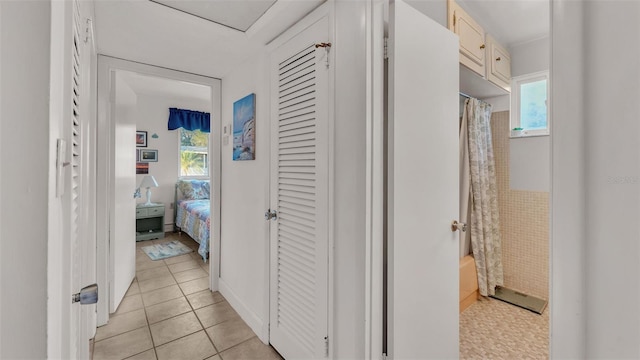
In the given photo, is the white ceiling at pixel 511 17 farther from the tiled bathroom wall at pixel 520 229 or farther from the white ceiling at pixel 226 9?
the white ceiling at pixel 226 9

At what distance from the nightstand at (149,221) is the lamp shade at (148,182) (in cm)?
34

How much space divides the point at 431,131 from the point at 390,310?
36.4 inches

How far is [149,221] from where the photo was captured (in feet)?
15.6

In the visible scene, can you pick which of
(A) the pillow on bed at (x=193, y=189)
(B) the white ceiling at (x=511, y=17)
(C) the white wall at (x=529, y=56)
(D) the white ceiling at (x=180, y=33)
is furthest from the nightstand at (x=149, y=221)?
(C) the white wall at (x=529, y=56)

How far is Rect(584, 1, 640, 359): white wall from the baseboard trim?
1993 millimetres

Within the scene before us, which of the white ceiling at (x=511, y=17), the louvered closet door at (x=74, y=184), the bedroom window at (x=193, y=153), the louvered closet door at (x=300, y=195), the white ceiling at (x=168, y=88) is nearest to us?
the louvered closet door at (x=74, y=184)

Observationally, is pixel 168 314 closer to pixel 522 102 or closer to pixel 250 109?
pixel 250 109

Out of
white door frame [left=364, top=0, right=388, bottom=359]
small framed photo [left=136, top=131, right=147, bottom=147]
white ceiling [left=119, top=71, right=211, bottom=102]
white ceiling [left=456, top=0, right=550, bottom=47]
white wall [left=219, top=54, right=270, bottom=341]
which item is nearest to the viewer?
white door frame [left=364, top=0, right=388, bottom=359]

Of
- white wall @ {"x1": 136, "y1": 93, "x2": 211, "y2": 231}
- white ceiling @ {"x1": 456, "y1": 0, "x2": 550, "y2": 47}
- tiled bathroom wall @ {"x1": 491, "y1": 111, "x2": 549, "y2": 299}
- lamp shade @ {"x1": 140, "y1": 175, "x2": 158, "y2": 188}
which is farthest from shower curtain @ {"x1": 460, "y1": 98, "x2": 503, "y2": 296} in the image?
lamp shade @ {"x1": 140, "y1": 175, "x2": 158, "y2": 188}

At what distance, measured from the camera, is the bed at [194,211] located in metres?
3.66

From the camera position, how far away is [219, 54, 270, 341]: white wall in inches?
76.7

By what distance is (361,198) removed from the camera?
1271 millimetres

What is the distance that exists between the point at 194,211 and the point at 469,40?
158 inches

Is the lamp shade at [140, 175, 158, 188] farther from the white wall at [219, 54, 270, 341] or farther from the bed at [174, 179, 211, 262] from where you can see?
the white wall at [219, 54, 270, 341]
